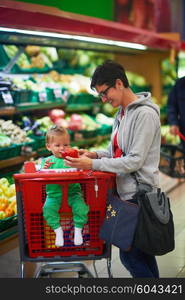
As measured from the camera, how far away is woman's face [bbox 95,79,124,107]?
334 centimetres

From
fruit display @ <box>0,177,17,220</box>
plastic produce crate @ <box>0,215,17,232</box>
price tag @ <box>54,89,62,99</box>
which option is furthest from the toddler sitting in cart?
price tag @ <box>54,89,62,99</box>

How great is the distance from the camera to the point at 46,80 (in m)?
7.22

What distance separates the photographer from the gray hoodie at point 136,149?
10.7ft

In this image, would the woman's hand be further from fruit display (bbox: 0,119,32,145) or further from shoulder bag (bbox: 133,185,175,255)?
fruit display (bbox: 0,119,32,145)

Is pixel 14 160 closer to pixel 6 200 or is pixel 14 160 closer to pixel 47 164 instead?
pixel 6 200

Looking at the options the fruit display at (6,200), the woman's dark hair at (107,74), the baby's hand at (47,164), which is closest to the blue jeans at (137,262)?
the baby's hand at (47,164)

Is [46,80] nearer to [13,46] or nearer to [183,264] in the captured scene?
[13,46]

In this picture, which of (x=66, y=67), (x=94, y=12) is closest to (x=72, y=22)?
(x=66, y=67)

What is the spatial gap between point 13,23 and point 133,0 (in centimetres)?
712

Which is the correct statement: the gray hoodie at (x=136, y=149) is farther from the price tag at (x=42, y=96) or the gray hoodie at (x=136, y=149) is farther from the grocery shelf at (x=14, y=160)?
the price tag at (x=42, y=96)

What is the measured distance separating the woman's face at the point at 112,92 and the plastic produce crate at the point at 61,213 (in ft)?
1.47

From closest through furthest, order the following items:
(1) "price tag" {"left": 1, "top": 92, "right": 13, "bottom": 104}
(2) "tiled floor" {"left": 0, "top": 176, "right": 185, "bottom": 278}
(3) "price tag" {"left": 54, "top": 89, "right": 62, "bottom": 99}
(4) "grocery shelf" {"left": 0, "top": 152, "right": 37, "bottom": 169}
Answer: (2) "tiled floor" {"left": 0, "top": 176, "right": 185, "bottom": 278}, (4) "grocery shelf" {"left": 0, "top": 152, "right": 37, "bottom": 169}, (1) "price tag" {"left": 1, "top": 92, "right": 13, "bottom": 104}, (3) "price tag" {"left": 54, "top": 89, "right": 62, "bottom": 99}

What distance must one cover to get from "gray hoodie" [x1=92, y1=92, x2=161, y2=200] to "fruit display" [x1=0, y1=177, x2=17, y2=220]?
2.09 m

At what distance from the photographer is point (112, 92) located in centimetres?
336
